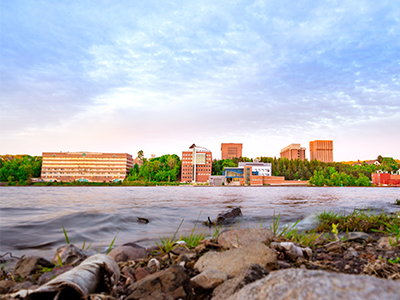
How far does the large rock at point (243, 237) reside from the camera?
3.96m

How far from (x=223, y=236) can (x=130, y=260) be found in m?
1.62

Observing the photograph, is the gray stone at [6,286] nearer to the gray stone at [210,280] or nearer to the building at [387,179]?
the gray stone at [210,280]

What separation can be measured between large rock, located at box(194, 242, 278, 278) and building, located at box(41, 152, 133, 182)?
469 feet

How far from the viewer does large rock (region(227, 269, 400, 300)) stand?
1095 millimetres

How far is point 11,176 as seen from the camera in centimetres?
10319

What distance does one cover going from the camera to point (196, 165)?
125 meters

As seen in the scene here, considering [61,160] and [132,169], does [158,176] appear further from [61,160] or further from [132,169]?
[61,160]

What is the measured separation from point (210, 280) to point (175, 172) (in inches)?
5045

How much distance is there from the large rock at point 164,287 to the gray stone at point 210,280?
0.08 meters

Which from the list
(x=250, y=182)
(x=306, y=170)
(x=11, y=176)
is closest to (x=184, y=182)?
(x=250, y=182)

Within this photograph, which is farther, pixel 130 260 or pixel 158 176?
pixel 158 176

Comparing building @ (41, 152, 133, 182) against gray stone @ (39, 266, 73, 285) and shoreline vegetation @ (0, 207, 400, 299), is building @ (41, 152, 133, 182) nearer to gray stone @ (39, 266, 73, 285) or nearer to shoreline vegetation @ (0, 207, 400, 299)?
shoreline vegetation @ (0, 207, 400, 299)

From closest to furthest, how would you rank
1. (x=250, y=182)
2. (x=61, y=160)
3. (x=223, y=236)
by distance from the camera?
(x=223, y=236) < (x=250, y=182) < (x=61, y=160)

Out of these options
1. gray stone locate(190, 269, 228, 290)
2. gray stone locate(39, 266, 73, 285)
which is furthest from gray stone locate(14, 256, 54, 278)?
gray stone locate(190, 269, 228, 290)
